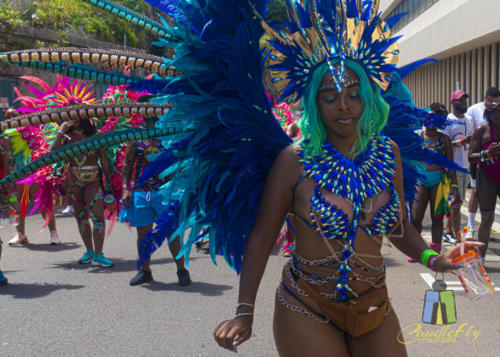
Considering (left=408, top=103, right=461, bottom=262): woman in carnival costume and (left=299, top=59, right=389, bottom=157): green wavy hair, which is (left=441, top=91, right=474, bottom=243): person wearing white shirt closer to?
(left=408, top=103, right=461, bottom=262): woman in carnival costume

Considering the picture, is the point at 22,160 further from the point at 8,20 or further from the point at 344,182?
the point at 8,20

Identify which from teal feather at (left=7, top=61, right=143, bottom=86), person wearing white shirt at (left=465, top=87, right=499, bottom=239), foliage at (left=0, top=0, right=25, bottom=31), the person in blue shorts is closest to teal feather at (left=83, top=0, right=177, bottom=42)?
teal feather at (left=7, top=61, right=143, bottom=86)

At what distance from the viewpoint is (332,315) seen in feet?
6.93

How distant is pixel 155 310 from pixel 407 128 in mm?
3031

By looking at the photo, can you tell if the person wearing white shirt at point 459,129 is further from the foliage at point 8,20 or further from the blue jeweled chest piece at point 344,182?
the foliage at point 8,20

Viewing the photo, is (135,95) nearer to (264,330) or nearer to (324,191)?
(264,330)

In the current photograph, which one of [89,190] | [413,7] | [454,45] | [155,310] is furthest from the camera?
[413,7]

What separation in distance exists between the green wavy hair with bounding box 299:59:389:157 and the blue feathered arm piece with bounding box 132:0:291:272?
0.54 ft

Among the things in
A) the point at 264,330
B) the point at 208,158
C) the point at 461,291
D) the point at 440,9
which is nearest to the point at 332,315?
the point at 208,158

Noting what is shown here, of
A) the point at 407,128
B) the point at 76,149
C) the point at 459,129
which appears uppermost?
the point at 76,149

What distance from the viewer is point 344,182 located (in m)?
2.16

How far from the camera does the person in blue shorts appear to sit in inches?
217

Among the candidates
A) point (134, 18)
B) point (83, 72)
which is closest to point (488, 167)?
point (134, 18)

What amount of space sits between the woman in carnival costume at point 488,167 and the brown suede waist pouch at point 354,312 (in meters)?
4.12
